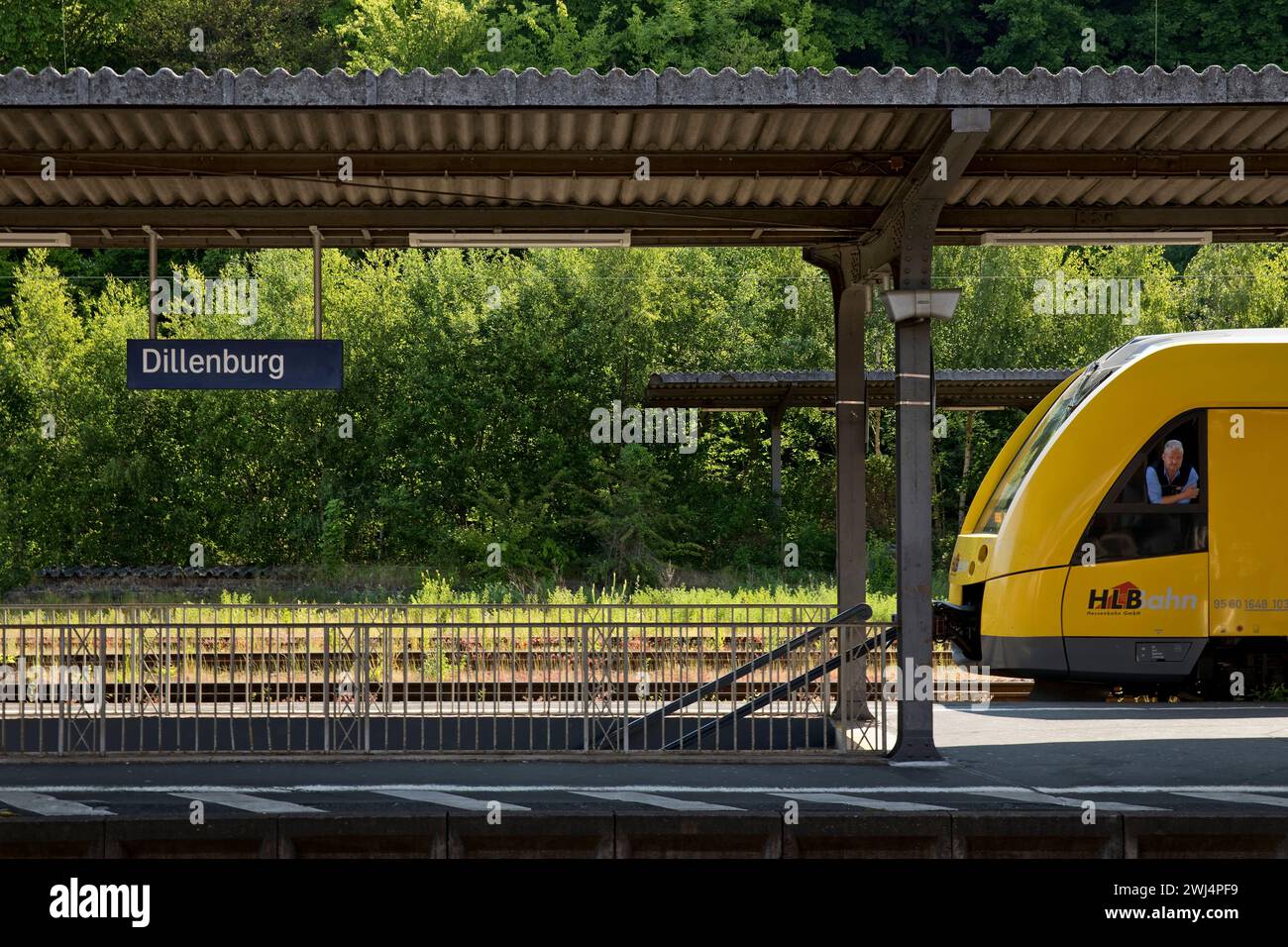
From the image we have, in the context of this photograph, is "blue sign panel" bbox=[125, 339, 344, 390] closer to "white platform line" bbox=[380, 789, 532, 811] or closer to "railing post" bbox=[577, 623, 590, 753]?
"railing post" bbox=[577, 623, 590, 753]

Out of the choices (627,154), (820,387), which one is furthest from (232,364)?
(820,387)

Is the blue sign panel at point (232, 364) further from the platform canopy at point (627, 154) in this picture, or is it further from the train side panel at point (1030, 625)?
the train side panel at point (1030, 625)

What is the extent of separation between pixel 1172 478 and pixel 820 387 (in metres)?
14.2

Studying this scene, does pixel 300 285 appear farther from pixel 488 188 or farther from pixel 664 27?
pixel 488 188

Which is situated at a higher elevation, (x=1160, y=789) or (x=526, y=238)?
(x=526, y=238)

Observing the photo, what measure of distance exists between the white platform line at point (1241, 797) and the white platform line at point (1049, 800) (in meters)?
0.59

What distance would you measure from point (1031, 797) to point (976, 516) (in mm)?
4333

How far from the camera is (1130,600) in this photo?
1186cm

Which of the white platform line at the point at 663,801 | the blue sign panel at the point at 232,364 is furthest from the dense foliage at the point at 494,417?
the white platform line at the point at 663,801

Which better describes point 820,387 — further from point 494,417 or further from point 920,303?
point 920,303

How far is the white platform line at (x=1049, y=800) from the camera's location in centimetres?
938

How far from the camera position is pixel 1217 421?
39.2 ft

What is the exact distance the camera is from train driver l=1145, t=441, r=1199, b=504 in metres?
11.9

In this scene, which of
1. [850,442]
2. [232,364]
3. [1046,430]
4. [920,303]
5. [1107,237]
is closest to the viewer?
[920,303]
